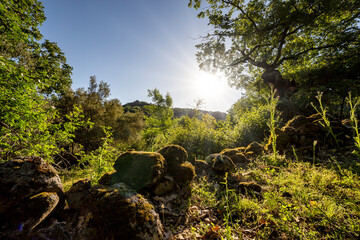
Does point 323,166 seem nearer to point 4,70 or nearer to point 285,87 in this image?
point 4,70

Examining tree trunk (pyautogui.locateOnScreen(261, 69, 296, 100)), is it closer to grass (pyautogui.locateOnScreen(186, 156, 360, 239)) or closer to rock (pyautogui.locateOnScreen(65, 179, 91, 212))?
grass (pyautogui.locateOnScreen(186, 156, 360, 239))

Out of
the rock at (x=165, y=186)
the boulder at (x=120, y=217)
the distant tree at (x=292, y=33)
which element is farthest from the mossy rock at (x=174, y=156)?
the distant tree at (x=292, y=33)

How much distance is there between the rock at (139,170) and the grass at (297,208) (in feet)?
2.75

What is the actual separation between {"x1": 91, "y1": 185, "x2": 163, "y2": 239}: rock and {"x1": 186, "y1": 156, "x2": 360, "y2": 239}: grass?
28.3 inches

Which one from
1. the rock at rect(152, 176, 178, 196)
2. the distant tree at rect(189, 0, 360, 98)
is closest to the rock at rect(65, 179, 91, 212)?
the rock at rect(152, 176, 178, 196)

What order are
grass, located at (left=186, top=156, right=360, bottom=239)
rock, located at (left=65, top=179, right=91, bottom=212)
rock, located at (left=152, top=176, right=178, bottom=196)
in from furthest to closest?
rock, located at (left=152, top=176, right=178, bottom=196) < rock, located at (left=65, top=179, right=91, bottom=212) < grass, located at (left=186, top=156, right=360, bottom=239)

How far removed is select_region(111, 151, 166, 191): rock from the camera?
209cm

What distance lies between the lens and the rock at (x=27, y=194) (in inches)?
55.5

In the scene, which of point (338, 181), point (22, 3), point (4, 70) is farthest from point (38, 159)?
point (22, 3)

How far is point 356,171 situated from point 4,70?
5.83 m

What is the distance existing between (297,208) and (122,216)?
6.93 ft

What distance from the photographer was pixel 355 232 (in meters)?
1.26

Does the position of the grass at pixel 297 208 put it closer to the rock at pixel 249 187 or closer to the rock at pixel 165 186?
the rock at pixel 249 187

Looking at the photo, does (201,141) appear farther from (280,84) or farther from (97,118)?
(97,118)
